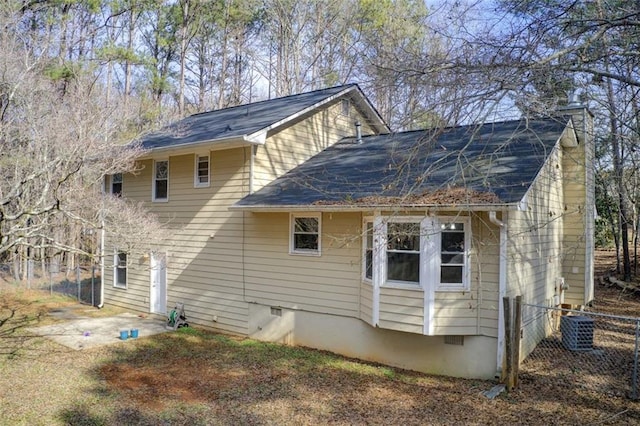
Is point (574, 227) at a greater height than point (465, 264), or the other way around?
point (574, 227)

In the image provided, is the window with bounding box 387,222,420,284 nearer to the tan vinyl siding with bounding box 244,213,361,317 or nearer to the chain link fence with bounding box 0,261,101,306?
the tan vinyl siding with bounding box 244,213,361,317

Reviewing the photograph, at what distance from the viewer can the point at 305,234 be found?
32.5 feet

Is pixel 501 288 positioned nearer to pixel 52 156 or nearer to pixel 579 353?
pixel 579 353

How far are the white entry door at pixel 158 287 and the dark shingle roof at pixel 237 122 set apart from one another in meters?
3.19

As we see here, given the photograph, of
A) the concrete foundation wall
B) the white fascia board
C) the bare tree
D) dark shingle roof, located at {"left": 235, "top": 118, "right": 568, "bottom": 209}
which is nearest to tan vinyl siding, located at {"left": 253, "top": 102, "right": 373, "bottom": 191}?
dark shingle roof, located at {"left": 235, "top": 118, "right": 568, "bottom": 209}

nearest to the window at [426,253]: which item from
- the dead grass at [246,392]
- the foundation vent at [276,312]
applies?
the dead grass at [246,392]

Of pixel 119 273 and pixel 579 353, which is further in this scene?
pixel 119 273

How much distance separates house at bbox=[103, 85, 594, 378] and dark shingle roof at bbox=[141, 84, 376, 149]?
80 mm

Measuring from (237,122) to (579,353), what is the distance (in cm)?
941

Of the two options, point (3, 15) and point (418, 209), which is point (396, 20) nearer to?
point (418, 209)

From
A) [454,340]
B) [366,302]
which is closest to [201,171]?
[366,302]

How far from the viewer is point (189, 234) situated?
11734 millimetres

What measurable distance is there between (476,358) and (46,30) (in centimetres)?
1720

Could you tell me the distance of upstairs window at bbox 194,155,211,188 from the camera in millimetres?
11527
